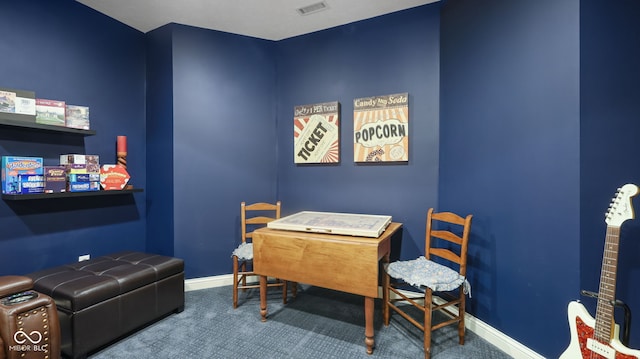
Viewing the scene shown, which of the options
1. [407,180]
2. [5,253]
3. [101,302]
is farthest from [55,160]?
[407,180]

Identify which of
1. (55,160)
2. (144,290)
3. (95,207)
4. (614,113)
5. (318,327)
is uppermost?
(614,113)

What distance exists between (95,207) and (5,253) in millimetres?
621

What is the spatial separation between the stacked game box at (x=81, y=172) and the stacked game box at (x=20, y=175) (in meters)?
0.19

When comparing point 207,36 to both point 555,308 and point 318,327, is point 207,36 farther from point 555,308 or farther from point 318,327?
point 555,308

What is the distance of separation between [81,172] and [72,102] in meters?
0.62

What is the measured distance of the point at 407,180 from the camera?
2488 mm

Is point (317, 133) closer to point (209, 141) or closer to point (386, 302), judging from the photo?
point (209, 141)

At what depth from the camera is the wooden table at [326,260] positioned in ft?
5.65

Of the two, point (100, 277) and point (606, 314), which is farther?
point (100, 277)

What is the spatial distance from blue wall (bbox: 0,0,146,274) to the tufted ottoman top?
33cm

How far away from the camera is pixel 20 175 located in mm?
1949

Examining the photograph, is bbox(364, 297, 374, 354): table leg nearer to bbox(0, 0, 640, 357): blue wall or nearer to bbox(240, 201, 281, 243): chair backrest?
bbox(0, 0, 640, 357): blue wall
